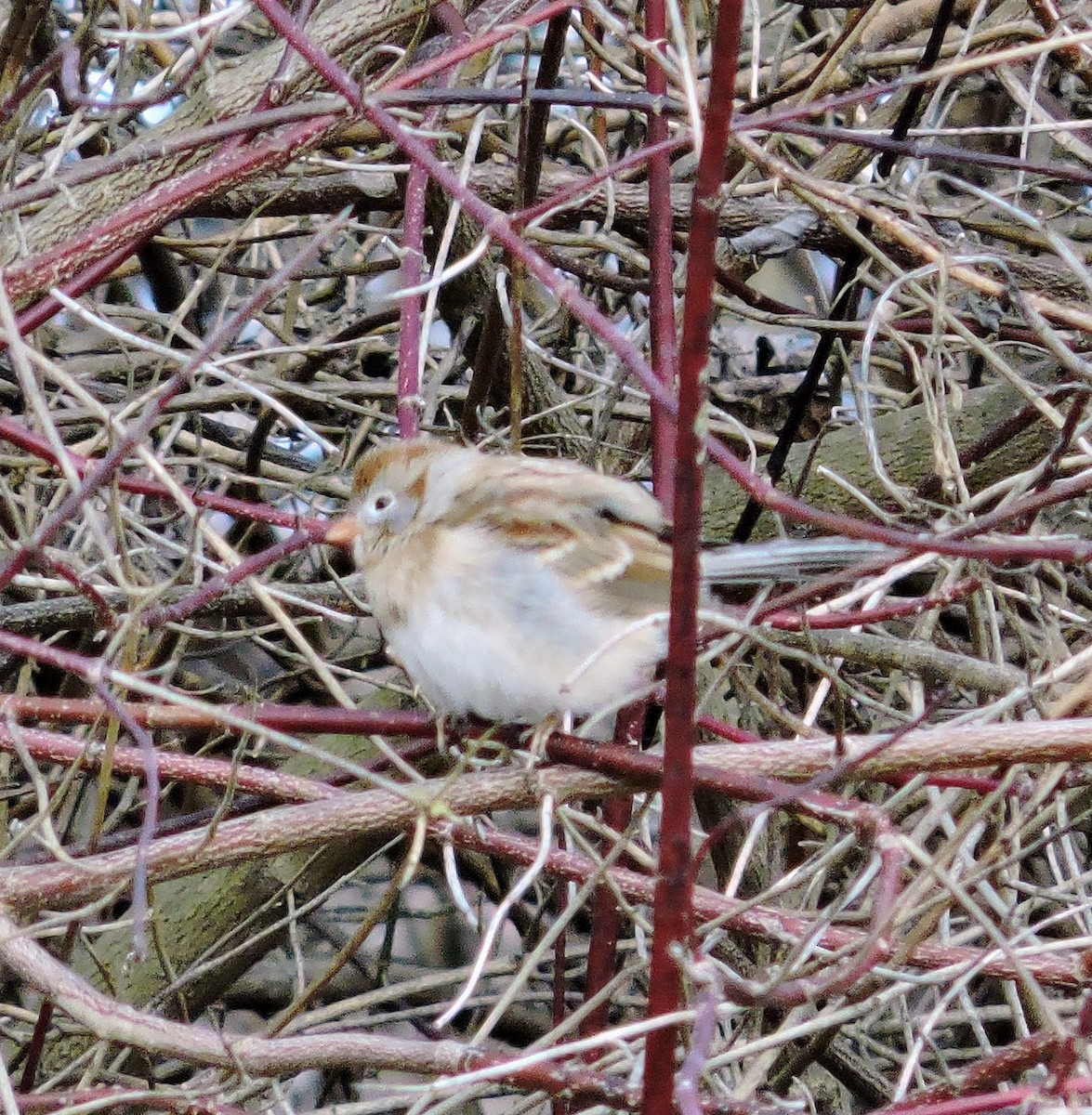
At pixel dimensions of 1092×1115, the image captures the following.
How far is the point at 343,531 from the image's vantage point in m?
2.49

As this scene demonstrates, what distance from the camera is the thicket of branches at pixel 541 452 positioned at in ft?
5.71

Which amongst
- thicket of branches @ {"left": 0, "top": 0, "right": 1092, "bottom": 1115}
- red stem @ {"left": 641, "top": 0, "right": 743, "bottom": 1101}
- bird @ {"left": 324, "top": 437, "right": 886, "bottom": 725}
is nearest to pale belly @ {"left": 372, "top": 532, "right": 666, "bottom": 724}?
bird @ {"left": 324, "top": 437, "right": 886, "bottom": 725}

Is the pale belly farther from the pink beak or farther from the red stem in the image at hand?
the red stem

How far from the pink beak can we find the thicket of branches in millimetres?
150

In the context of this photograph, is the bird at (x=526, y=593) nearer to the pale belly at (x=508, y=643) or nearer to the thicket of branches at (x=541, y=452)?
the pale belly at (x=508, y=643)

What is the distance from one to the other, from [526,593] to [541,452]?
1247 mm

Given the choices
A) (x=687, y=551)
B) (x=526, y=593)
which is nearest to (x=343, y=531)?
(x=526, y=593)

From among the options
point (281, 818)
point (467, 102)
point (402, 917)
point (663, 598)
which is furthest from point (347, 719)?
point (402, 917)

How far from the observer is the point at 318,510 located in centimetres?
319

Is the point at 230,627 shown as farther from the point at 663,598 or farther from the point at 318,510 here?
the point at 663,598

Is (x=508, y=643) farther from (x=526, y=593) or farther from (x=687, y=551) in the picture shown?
(x=687, y=551)

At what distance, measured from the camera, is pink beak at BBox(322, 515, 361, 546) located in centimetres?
246

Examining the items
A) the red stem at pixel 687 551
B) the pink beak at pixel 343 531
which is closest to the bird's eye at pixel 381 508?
the pink beak at pixel 343 531

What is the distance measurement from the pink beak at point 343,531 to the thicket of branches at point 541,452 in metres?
0.15
